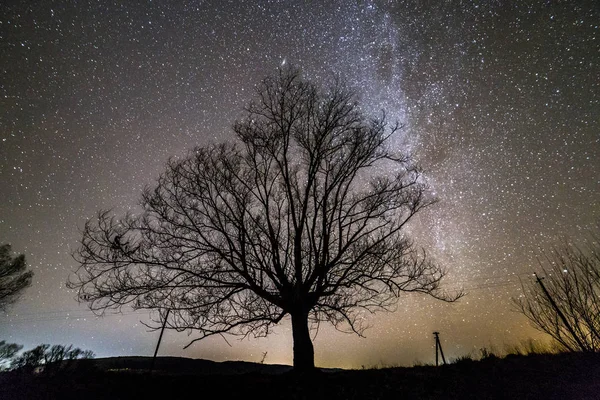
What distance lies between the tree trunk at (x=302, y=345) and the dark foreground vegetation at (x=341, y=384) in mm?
426

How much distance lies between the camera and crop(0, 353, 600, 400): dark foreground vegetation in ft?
16.5

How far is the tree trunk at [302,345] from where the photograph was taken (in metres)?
6.78

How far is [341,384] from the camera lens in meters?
5.68

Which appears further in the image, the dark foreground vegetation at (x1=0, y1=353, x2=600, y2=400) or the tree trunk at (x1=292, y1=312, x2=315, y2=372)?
the tree trunk at (x1=292, y1=312, x2=315, y2=372)

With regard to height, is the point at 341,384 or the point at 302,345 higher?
the point at 302,345

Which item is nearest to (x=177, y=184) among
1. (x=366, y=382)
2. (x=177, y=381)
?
(x=177, y=381)

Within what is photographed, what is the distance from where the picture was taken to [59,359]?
511cm

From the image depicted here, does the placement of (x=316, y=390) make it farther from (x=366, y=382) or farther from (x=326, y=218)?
(x=326, y=218)

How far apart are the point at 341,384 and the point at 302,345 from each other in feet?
4.86

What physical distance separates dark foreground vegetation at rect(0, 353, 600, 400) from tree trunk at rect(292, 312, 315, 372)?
16.8 inches

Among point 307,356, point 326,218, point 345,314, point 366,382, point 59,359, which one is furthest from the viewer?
point 326,218

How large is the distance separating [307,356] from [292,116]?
6201 mm

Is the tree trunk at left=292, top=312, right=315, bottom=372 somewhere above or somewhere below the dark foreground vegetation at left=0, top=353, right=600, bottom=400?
above

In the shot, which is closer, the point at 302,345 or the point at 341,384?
the point at 341,384
